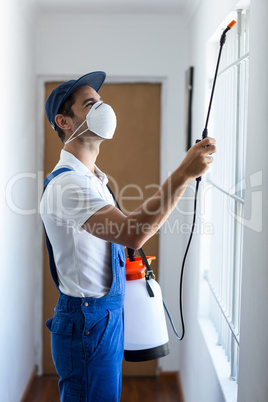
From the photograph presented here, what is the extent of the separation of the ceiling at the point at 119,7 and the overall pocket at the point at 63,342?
6.61 feet

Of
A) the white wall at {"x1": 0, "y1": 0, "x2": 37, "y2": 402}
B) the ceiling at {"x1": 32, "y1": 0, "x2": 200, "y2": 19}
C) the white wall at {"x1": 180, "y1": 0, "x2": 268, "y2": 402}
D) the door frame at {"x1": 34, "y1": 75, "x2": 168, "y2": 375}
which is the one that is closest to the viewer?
the white wall at {"x1": 180, "y1": 0, "x2": 268, "y2": 402}

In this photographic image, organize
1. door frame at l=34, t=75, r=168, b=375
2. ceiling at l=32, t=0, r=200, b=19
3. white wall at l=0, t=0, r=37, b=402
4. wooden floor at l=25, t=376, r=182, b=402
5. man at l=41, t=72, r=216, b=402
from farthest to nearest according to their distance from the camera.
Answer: door frame at l=34, t=75, r=168, b=375
wooden floor at l=25, t=376, r=182, b=402
ceiling at l=32, t=0, r=200, b=19
white wall at l=0, t=0, r=37, b=402
man at l=41, t=72, r=216, b=402

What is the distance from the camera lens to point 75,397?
5.47ft

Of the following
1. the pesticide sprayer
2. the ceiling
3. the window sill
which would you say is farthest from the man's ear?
the ceiling

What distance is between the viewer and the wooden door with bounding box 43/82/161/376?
347cm

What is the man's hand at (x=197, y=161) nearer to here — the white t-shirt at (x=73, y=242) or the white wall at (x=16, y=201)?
the white t-shirt at (x=73, y=242)

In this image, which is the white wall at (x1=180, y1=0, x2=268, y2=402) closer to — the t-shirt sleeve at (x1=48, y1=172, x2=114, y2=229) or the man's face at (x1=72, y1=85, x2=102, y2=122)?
the t-shirt sleeve at (x1=48, y1=172, x2=114, y2=229)

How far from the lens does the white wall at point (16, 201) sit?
2549 mm

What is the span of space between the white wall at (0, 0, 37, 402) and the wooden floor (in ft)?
0.45

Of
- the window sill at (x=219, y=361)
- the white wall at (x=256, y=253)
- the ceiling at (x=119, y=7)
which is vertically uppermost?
the ceiling at (x=119, y=7)

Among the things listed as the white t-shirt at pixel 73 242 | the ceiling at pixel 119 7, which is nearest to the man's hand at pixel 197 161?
the white t-shirt at pixel 73 242

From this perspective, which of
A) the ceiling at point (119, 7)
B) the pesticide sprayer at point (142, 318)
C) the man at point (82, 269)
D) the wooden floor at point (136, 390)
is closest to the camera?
the man at point (82, 269)

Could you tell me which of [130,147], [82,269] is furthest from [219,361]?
[130,147]

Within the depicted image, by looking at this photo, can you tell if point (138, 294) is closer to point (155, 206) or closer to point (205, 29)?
point (155, 206)
